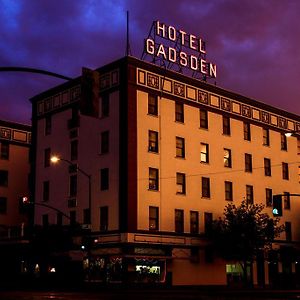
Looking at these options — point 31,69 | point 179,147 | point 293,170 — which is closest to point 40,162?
point 179,147

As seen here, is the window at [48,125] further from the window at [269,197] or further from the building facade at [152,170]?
the window at [269,197]

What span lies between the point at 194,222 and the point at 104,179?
33.5ft

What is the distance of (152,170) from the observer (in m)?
58.0

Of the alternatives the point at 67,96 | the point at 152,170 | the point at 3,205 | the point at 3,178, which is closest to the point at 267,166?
the point at 152,170

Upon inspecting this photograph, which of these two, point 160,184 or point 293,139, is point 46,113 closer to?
point 160,184

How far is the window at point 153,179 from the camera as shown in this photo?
57.6 metres

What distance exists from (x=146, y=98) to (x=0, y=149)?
28.9 meters

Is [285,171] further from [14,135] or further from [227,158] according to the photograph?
[14,135]

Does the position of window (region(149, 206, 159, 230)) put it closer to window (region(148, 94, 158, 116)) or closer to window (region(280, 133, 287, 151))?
window (region(148, 94, 158, 116))

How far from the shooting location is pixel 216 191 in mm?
64125

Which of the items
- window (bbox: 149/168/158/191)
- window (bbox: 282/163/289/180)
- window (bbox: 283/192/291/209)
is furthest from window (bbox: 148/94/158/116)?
window (bbox: 283/192/291/209)

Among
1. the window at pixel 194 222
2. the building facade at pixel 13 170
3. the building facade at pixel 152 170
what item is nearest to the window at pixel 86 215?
the building facade at pixel 152 170

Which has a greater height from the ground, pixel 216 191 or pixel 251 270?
pixel 216 191

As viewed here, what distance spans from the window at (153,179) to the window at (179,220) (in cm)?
365
